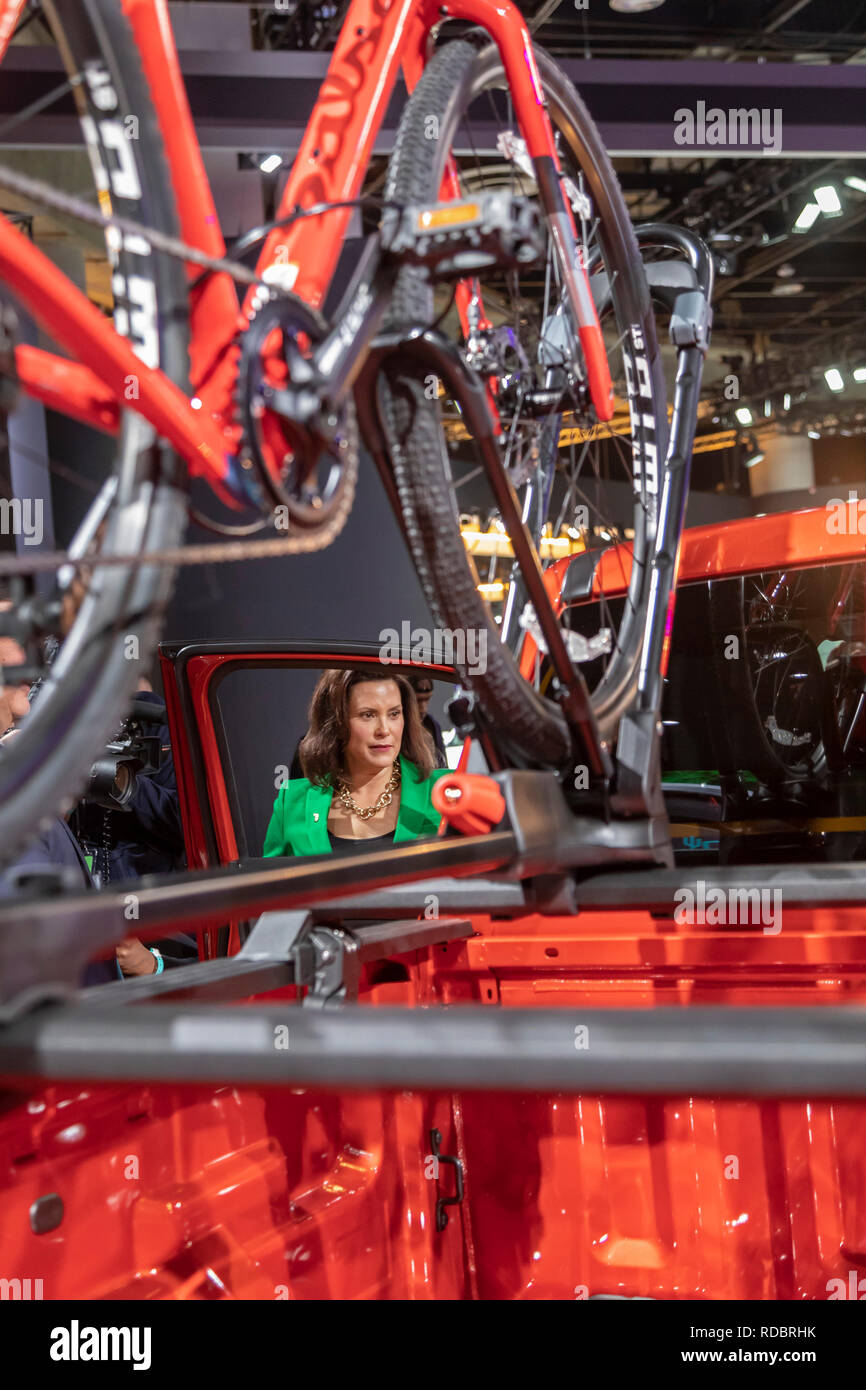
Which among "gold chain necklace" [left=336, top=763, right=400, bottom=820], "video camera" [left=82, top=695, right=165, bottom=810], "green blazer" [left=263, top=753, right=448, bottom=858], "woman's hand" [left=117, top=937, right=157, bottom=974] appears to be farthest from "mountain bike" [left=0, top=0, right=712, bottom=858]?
"woman's hand" [left=117, top=937, right=157, bottom=974]

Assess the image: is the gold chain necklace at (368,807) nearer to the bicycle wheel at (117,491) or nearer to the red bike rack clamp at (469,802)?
the red bike rack clamp at (469,802)

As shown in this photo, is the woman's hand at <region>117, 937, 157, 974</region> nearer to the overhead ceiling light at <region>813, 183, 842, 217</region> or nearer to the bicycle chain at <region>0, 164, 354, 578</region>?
the bicycle chain at <region>0, 164, 354, 578</region>

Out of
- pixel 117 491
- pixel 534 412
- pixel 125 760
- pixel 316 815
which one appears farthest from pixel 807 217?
pixel 117 491

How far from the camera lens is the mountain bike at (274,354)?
1.20 meters

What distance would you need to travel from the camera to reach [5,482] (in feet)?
4.09

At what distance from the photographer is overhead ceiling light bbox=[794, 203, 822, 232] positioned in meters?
10.1

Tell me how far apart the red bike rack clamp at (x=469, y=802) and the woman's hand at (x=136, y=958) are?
161cm

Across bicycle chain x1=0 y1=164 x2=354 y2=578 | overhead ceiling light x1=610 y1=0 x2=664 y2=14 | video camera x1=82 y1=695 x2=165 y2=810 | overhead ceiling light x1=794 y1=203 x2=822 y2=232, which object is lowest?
video camera x1=82 y1=695 x2=165 y2=810

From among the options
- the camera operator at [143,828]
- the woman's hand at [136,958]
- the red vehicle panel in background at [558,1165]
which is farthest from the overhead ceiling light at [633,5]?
the red vehicle panel in background at [558,1165]

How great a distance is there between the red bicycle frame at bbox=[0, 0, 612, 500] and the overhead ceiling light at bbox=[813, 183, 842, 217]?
871 cm

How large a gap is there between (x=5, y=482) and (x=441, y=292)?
1.02m
